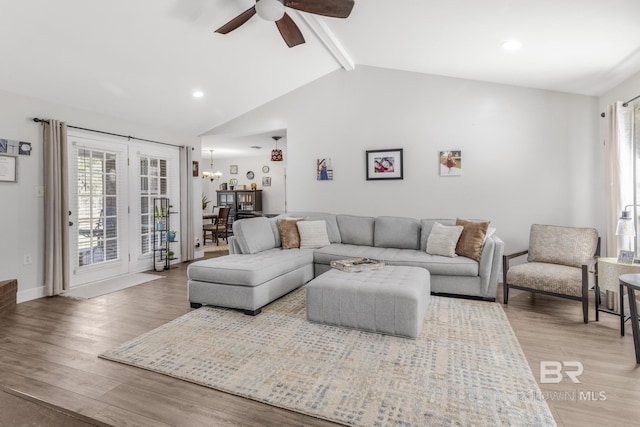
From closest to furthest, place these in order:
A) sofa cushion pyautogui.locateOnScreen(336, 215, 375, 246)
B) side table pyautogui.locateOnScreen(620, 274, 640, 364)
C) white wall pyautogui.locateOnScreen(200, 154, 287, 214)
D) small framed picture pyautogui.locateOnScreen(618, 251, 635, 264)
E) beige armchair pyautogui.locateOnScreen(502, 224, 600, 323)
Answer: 1. side table pyautogui.locateOnScreen(620, 274, 640, 364)
2. small framed picture pyautogui.locateOnScreen(618, 251, 635, 264)
3. beige armchair pyautogui.locateOnScreen(502, 224, 600, 323)
4. sofa cushion pyautogui.locateOnScreen(336, 215, 375, 246)
5. white wall pyautogui.locateOnScreen(200, 154, 287, 214)

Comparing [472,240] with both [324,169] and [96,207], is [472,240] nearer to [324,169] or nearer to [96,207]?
[324,169]

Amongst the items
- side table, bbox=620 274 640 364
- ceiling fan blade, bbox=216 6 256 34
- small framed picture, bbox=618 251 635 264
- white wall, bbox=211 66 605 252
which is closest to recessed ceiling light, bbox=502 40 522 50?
white wall, bbox=211 66 605 252

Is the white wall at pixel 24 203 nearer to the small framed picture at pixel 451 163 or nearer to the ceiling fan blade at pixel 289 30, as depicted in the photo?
the ceiling fan blade at pixel 289 30

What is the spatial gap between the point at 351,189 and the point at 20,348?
13.4 feet

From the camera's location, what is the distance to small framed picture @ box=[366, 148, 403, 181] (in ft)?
16.1

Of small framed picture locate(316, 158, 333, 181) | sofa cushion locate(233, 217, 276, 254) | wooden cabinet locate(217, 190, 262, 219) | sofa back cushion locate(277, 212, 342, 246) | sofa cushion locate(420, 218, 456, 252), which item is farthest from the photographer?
wooden cabinet locate(217, 190, 262, 219)

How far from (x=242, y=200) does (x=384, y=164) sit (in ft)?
19.0

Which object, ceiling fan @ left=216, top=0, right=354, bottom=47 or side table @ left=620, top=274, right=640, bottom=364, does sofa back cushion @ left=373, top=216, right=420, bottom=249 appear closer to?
side table @ left=620, top=274, right=640, bottom=364

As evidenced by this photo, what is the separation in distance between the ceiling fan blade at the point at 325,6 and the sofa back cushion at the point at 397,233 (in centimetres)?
266

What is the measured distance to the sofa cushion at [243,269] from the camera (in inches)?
126

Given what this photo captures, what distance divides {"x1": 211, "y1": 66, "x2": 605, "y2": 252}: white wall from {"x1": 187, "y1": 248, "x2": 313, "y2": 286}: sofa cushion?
73.0 inches

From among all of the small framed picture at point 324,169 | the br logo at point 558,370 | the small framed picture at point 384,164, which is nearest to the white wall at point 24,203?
the small framed picture at point 324,169

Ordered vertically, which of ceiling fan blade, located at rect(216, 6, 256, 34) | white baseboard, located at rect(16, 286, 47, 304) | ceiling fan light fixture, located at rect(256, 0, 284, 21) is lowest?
white baseboard, located at rect(16, 286, 47, 304)

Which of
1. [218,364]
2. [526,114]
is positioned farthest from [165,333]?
[526,114]
